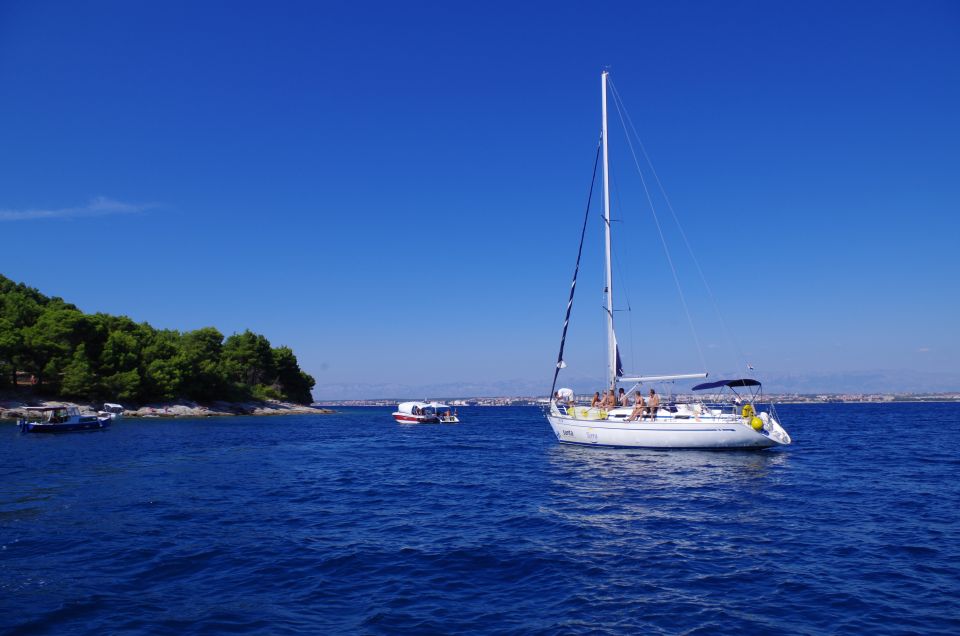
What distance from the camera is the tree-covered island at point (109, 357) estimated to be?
7312cm

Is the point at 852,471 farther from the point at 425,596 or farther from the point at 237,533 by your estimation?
the point at 237,533

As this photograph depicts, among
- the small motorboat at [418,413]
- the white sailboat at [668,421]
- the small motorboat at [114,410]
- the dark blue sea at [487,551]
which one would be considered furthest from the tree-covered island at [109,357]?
the white sailboat at [668,421]

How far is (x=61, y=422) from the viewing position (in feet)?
182

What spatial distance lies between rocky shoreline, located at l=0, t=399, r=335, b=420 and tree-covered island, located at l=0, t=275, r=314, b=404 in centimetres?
193

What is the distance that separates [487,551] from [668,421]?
22.3 metres

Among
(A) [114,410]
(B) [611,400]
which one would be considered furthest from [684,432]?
(A) [114,410]

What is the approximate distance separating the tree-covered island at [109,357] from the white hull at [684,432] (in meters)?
70.5

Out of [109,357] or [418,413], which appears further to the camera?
[418,413]

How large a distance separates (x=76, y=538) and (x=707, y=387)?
3255cm

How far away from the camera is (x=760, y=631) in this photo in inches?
353

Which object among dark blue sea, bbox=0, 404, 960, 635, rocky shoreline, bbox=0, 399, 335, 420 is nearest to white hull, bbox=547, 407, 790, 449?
dark blue sea, bbox=0, 404, 960, 635

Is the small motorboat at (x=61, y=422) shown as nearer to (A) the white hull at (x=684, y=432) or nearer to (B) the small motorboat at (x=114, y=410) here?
(B) the small motorboat at (x=114, y=410)

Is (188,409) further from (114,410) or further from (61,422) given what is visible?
(61,422)

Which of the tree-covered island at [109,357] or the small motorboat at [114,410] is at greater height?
the tree-covered island at [109,357]
